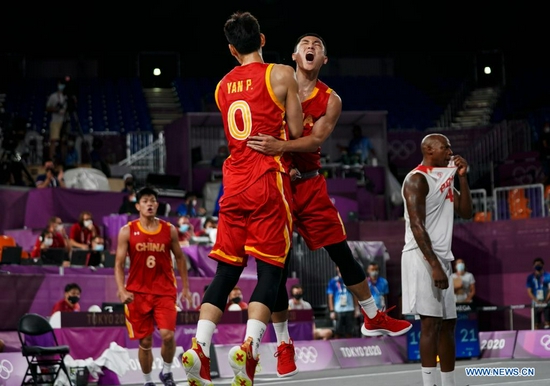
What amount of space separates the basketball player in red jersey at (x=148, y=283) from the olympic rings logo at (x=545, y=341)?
25.7ft

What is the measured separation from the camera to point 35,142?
27031mm

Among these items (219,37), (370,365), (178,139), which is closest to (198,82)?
(219,37)

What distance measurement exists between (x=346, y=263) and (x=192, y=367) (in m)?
1.96

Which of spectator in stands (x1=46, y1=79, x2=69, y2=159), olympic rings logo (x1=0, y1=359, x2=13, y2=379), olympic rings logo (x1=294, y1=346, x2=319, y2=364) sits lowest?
olympic rings logo (x1=294, y1=346, x2=319, y2=364)

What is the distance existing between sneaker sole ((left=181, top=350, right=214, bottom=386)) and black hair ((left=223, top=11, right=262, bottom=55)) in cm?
220

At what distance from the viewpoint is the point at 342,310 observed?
19.7 metres

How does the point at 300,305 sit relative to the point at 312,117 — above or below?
below

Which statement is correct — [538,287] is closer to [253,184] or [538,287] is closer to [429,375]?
[429,375]

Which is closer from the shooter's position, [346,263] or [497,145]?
[346,263]

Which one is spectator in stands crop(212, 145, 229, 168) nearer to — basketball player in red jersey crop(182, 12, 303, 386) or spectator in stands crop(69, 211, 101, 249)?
spectator in stands crop(69, 211, 101, 249)

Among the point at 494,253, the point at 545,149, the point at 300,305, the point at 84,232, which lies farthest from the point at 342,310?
the point at 545,149

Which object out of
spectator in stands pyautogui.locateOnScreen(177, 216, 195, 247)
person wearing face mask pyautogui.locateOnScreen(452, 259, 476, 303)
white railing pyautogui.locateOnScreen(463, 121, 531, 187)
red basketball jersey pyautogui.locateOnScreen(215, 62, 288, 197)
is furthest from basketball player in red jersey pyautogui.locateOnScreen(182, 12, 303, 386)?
white railing pyautogui.locateOnScreen(463, 121, 531, 187)

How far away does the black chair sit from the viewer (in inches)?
485

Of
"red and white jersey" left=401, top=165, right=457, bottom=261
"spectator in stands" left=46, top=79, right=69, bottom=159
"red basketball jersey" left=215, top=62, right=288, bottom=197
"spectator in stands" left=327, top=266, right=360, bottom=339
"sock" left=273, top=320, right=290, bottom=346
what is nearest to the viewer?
"red basketball jersey" left=215, top=62, right=288, bottom=197
